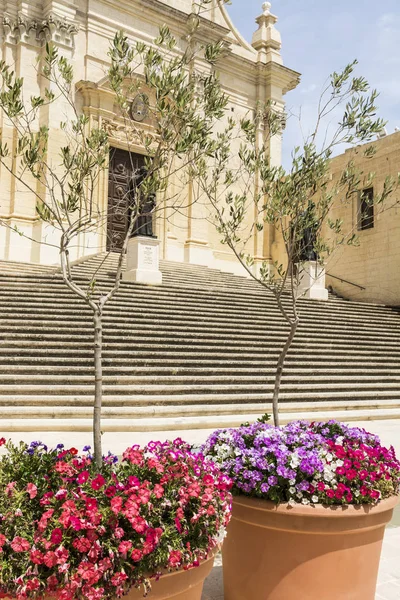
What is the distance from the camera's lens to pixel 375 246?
805 inches

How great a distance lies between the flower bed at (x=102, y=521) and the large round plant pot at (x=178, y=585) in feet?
0.12

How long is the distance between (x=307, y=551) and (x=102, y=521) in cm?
115

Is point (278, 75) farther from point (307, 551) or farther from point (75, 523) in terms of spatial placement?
point (75, 523)

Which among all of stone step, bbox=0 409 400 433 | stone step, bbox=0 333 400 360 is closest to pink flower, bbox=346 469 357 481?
stone step, bbox=0 409 400 433

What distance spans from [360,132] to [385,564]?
13.1ft

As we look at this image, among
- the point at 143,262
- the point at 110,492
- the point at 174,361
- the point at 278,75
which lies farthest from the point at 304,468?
the point at 278,75

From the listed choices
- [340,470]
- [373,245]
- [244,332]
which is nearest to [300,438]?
[340,470]

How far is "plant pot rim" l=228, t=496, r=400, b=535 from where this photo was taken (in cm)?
269

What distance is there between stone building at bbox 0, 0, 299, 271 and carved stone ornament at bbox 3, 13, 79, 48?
32 millimetres

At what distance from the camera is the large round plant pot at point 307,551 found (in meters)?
2.69

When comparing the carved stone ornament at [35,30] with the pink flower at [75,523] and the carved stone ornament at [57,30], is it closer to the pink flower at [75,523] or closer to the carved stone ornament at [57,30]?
the carved stone ornament at [57,30]

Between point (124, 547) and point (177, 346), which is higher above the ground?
point (177, 346)

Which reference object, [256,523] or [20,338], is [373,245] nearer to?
[20,338]

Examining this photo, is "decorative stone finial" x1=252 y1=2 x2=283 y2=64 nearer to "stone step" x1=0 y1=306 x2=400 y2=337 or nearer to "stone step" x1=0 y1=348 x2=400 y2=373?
"stone step" x1=0 y1=306 x2=400 y2=337
